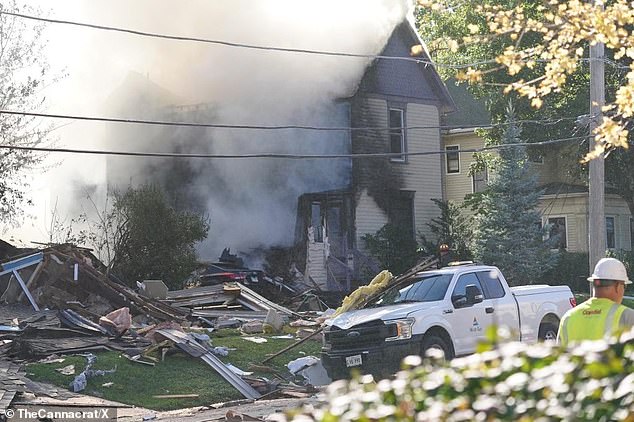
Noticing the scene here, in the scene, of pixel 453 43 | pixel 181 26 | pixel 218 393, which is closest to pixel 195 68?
pixel 181 26

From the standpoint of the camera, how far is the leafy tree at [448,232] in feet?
106

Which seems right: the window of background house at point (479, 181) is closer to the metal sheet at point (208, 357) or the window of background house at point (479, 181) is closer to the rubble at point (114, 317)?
the rubble at point (114, 317)

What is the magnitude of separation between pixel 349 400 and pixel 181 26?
98.2 feet

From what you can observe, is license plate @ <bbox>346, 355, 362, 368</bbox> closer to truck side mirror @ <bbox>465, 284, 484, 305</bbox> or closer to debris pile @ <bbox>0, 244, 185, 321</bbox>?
truck side mirror @ <bbox>465, 284, 484, 305</bbox>

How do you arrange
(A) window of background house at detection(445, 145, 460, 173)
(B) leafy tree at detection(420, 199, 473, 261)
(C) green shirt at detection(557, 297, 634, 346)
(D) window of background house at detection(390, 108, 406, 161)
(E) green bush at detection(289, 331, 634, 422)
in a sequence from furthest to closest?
1. (A) window of background house at detection(445, 145, 460, 173)
2. (D) window of background house at detection(390, 108, 406, 161)
3. (B) leafy tree at detection(420, 199, 473, 261)
4. (C) green shirt at detection(557, 297, 634, 346)
5. (E) green bush at detection(289, 331, 634, 422)

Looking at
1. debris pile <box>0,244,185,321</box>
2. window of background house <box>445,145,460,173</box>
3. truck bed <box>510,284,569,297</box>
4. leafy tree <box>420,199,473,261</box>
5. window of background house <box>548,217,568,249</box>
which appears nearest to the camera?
truck bed <box>510,284,569,297</box>

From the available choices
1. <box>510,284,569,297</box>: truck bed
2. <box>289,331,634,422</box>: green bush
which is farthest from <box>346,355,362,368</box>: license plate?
<box>289,331,634,422</box>: green bush

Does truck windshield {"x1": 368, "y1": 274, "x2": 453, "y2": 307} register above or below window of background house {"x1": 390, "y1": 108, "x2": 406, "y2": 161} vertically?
below

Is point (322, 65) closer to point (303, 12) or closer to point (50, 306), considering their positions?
point (303, 12)

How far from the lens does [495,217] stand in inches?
1205

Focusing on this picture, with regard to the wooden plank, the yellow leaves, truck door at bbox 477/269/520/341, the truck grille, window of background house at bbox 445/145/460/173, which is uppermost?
window of background house at bbox 445/145/460/173

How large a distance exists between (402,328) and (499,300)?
7.04 feet

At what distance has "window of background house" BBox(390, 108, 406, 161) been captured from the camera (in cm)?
3288

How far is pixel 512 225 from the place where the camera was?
30.5 m
